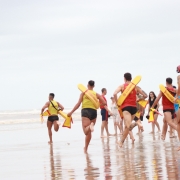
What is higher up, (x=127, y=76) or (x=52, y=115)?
(x=127, y=76)

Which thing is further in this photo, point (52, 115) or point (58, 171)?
point (52, 115)

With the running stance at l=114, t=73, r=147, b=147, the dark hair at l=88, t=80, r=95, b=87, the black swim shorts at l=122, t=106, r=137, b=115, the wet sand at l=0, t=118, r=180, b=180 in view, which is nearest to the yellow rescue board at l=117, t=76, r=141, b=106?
the running stance at l=114, t=73, r=147, b=147

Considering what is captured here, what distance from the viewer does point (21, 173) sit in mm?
11086

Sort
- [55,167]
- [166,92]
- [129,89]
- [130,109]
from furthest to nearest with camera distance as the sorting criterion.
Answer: [166,92]
[130,109]
[129,89]
[55,167]

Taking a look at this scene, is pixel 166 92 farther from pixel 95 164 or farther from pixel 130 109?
pixel 95 164

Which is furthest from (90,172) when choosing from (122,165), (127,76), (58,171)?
(127,76)

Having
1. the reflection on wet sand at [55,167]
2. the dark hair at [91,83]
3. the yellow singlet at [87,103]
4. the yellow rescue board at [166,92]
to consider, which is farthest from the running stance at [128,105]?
the reflection on wet sand at [55,167]

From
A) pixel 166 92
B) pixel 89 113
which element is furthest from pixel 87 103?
pixel 166 92

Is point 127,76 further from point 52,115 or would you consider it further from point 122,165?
point 52,115

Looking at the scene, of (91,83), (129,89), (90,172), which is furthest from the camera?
(129,89)

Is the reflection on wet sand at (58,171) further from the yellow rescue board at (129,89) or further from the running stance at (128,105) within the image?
the yellow rescue board at (129,89)

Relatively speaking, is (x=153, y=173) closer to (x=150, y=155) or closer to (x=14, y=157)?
(x=150, y=155)

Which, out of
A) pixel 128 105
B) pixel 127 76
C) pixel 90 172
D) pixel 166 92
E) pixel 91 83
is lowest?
pixel 90 172

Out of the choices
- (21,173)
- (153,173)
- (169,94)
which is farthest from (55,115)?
(153,173)
